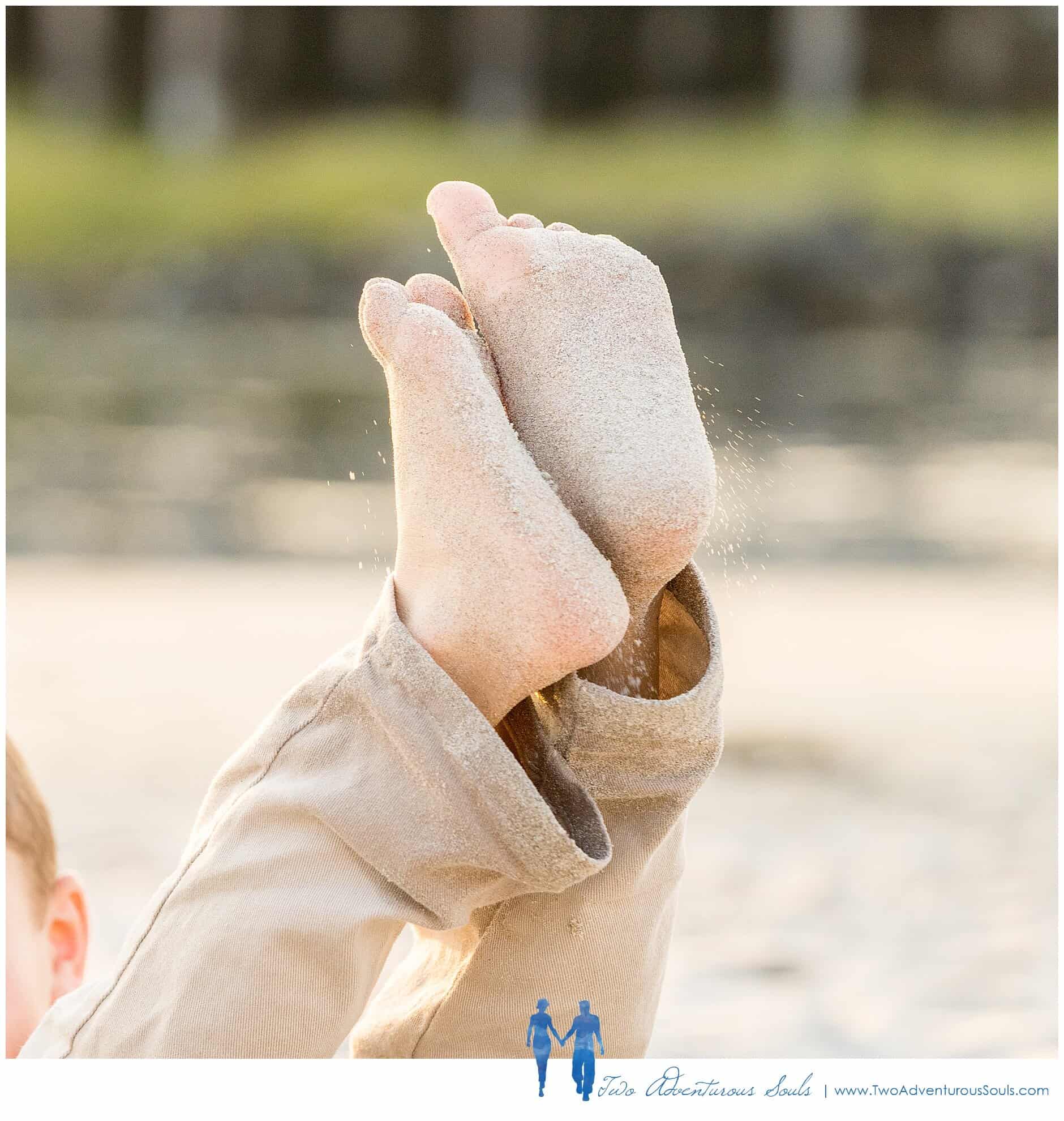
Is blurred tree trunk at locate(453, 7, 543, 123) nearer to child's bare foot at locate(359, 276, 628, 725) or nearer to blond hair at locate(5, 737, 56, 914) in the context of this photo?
blond hair at locate(5, 737, 56, 914)

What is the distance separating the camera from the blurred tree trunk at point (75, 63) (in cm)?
768

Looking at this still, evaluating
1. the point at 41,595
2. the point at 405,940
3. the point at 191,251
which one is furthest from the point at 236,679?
the point at 191,251

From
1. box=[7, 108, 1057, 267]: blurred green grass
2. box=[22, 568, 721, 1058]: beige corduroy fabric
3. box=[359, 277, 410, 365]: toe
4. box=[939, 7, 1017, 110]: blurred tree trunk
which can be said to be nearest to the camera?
box=[22, 568, 721, 1058]: beige corduroy fabric

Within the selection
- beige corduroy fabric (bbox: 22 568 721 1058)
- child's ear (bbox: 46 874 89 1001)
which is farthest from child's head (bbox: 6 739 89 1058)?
beige corduroy fabric (bbox: 22 568 721 1058)

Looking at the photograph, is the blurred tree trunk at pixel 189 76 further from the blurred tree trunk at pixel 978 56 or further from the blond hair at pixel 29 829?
the blond hair at pixel 29 829

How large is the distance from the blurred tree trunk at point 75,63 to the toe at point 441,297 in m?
7.29

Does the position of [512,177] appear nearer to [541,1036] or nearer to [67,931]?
[67,931]

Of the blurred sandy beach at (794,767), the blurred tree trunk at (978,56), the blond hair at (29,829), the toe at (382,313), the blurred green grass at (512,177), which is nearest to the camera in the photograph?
the toe at (382,313)

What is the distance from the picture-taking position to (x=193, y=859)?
2.63ft

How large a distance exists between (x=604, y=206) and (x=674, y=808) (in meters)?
6.17

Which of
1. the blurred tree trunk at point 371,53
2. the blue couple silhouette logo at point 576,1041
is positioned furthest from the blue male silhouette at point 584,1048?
the blurred tree trunk at point 371,53

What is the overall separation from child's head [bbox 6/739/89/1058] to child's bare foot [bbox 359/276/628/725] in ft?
1.09

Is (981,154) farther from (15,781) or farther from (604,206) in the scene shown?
(15,781)

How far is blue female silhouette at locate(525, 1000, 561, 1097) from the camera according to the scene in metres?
0.83
